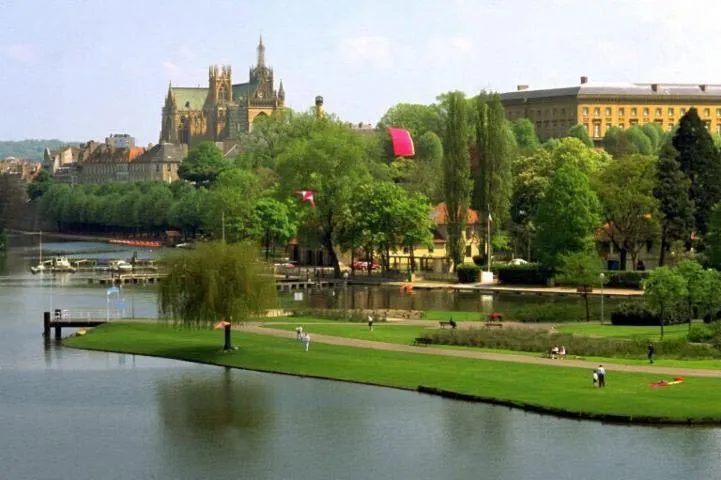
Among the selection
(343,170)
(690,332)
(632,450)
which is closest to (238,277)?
(690,332)

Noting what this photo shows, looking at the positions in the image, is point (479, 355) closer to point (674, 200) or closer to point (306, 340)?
point (306, 340)

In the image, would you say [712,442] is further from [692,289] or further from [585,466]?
[692,289]

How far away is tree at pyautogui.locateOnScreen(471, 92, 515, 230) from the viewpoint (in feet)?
465

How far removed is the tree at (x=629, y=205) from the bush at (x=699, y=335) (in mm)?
49381

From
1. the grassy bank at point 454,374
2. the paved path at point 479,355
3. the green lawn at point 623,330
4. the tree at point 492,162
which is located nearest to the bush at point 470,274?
the tree at point 492,162

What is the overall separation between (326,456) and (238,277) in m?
25.7

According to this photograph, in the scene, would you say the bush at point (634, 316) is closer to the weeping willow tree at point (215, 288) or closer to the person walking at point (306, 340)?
the person walking at point (306, 340)

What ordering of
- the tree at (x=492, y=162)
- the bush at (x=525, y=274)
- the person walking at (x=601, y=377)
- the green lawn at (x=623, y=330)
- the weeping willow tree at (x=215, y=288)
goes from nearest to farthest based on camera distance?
the person walking at (x=601, y=377), the weeping willow tree at (x=215, y=288), the green lawn at (x=623, y=330), the bush at (x=525, y=274), the tree at (x=492, y=162)

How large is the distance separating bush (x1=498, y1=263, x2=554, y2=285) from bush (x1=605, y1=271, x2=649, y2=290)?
5.86m

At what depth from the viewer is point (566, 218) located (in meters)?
126

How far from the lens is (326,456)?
58.5 metres

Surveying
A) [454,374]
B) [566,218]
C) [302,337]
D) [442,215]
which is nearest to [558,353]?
[454,374]

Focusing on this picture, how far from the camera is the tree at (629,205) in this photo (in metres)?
130

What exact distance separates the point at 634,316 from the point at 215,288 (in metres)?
24.5
